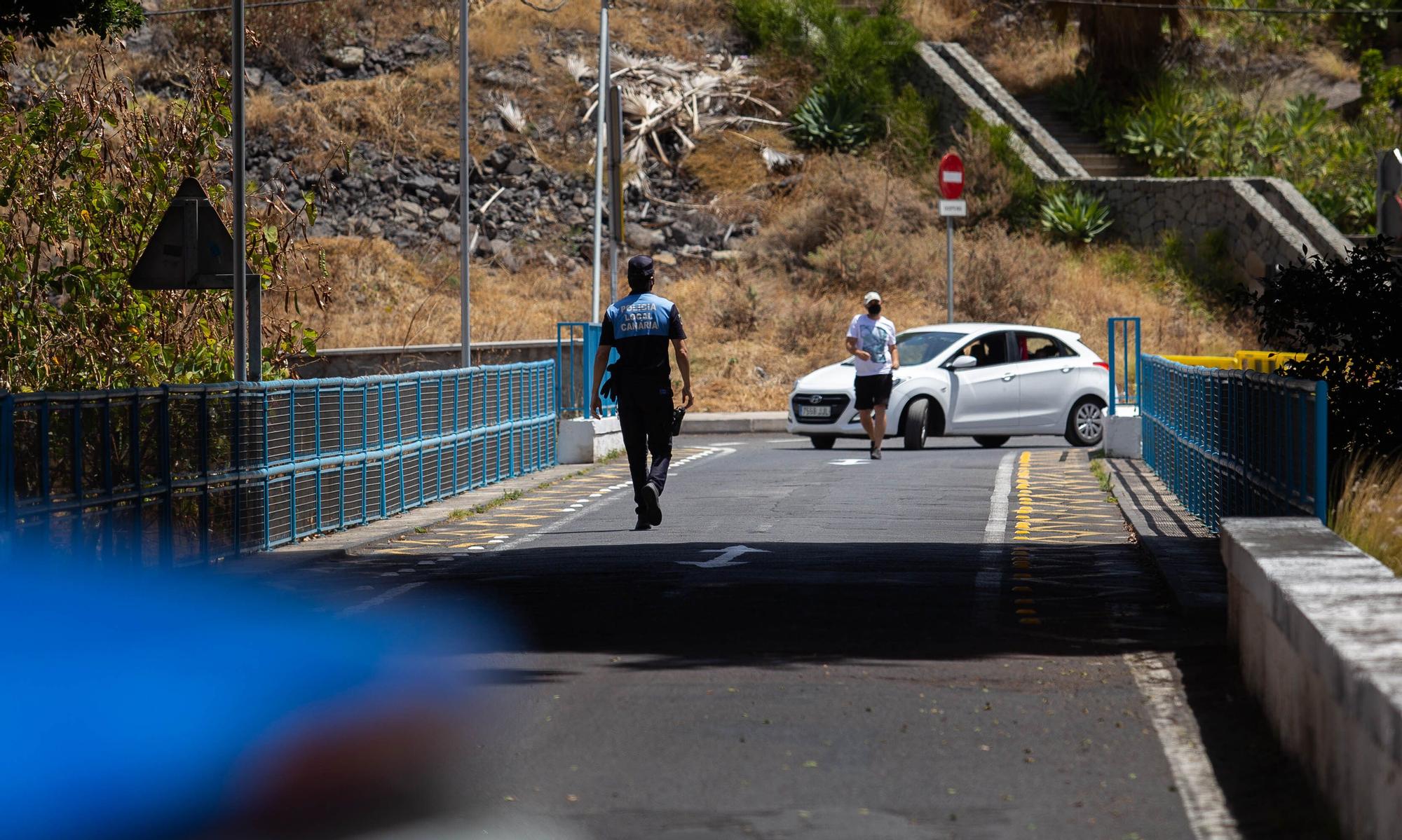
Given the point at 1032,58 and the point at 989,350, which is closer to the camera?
the point at 989,350

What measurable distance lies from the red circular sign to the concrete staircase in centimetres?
769

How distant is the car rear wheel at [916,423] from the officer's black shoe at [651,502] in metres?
10.5

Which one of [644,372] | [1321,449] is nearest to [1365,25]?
[644,372]

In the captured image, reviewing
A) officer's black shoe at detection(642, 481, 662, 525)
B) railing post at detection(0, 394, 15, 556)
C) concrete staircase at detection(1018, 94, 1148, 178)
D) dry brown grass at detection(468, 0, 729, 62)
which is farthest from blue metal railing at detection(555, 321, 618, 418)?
dry brown grass at detection(468, 0, 729, 62)

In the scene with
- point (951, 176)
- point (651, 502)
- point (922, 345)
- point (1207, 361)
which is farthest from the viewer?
point (951, 176)

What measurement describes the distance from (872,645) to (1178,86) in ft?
124

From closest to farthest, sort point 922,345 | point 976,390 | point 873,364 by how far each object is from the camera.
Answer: point 873,364, point 976,390, point 922,345

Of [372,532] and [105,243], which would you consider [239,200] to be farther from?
[105,243]

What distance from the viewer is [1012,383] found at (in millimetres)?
25297

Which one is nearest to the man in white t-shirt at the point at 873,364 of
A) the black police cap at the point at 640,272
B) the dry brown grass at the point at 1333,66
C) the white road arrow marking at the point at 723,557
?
the black police cap at the point at 640,272

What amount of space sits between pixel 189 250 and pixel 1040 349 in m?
14.0

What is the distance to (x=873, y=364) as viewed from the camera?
2281 cm

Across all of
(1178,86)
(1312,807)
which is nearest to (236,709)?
(1312,807)

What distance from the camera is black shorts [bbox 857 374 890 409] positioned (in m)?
23.0
